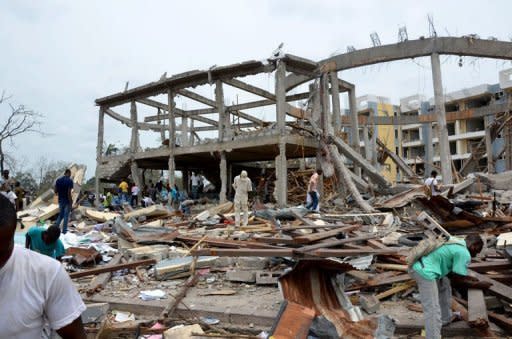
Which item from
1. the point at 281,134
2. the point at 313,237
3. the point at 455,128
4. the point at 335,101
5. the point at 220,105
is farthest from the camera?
the point at 455,128

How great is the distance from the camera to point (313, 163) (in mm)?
25000

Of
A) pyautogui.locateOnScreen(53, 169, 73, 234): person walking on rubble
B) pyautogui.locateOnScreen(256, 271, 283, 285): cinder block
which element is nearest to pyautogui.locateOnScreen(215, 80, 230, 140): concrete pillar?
pyautogui.locateOnScreen(53, 169, 73, 234): person walking on rubble

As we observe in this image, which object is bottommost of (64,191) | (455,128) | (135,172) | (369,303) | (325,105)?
(369,303)

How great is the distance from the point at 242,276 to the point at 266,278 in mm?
445

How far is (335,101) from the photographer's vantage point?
64.5ft

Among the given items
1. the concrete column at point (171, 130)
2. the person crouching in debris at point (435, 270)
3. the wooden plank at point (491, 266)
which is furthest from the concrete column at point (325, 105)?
the person crouching in debris at point (435, 270)

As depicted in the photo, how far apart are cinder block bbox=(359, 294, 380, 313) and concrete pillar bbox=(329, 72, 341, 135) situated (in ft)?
48.1

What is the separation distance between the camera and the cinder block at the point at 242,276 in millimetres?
7098

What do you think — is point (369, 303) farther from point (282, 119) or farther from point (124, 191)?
point (124, 191)

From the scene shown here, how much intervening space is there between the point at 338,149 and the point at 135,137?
10.8m

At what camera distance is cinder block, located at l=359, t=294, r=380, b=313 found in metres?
5.49

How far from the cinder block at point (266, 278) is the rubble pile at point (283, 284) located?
0.05 feet

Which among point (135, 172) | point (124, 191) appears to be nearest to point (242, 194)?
point (124, 191)

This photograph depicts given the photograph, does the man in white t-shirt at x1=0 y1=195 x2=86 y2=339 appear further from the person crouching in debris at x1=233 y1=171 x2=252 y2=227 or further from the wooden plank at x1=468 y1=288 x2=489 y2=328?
the person crouching in debris at x1=233 y1=171 x2=252 y2=227
